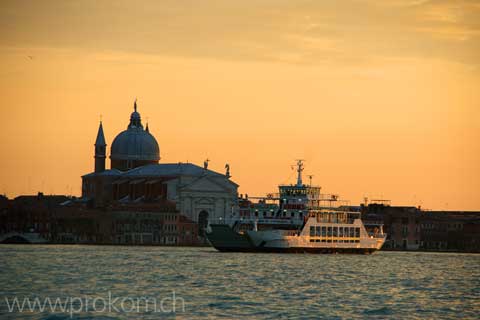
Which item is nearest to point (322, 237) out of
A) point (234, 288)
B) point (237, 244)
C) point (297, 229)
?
point (297, 229)

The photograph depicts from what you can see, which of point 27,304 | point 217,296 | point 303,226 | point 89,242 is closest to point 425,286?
point 217,296

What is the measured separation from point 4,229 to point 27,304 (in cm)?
12305

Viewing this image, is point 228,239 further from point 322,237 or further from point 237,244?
point 322,237

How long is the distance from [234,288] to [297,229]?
206ft

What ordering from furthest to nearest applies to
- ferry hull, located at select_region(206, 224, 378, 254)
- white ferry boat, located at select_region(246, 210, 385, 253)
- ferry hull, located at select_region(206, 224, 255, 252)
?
ferry hull, located at select_region(206, 224, 255, 252), ferry hull, located at select_region(206, 224, 378, 254), white ferry boat, located at select_region(246, 210, 385, 253)

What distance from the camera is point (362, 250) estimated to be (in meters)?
151

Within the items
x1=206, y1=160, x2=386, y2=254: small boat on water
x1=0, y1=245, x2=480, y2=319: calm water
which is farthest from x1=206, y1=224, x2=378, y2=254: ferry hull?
x1=0, y1=245, x2=480, y2=319: calm water

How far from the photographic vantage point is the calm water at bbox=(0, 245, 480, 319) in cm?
7212

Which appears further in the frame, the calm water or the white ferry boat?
the white ferry boat

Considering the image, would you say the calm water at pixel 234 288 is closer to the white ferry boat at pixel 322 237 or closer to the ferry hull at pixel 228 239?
the white ferry boat at pixel 322 237

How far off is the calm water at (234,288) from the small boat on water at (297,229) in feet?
63.6

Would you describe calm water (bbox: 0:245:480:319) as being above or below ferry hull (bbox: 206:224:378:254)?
below

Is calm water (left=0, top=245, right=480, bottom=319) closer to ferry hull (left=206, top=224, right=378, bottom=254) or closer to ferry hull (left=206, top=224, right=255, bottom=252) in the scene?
ferry hull (left=206, top=224, right=378, bottom=254)

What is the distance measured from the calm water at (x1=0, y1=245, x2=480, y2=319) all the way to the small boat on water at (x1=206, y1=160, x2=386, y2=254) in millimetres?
19372
